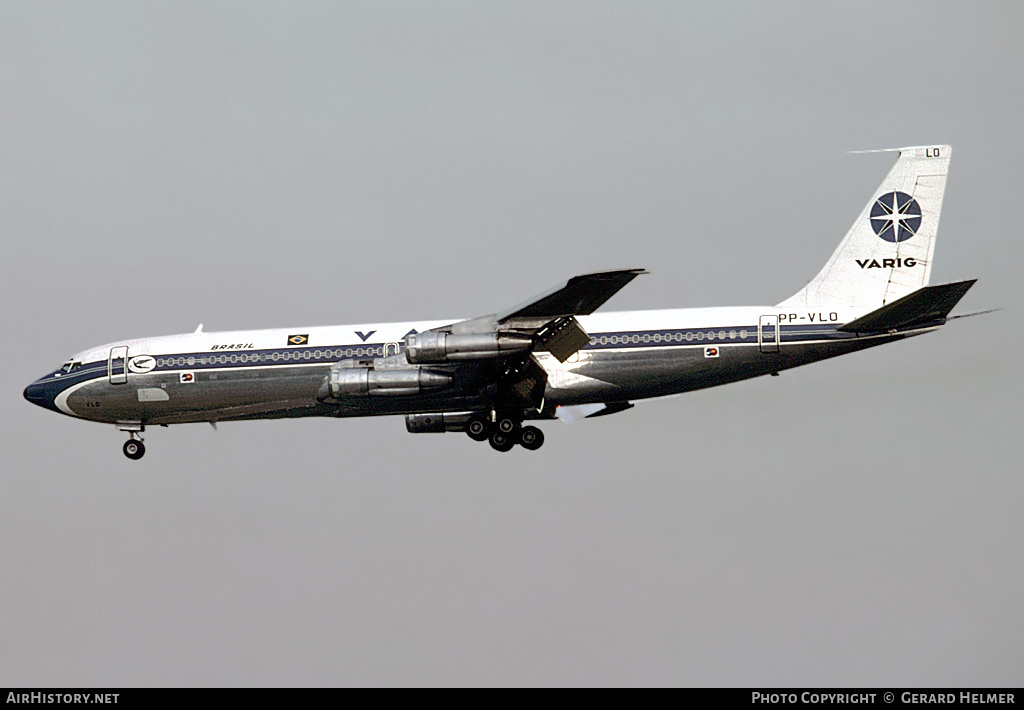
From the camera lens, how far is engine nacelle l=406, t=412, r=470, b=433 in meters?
38.8

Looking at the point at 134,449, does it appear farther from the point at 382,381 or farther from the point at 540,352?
the point at 540,352

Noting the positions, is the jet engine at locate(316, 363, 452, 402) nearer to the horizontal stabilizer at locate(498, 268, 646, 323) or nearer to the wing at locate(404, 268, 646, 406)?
the wing at locate(404, 268, 646, 406)

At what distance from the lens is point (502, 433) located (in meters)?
36.5

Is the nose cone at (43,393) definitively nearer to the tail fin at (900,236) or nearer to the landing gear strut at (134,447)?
the landing gear strut at (134,447)

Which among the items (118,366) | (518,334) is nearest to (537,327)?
(518,334)

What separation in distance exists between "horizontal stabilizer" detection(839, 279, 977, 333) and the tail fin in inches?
68.2

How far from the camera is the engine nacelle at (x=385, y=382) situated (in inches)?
1350

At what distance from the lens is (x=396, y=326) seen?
3653 centimetres

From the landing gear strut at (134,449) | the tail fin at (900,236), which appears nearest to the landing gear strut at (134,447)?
the landing gear strut at (134,449)

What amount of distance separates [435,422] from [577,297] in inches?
336

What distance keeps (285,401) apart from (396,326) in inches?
135

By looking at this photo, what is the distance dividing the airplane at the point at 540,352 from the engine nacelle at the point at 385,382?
34mm

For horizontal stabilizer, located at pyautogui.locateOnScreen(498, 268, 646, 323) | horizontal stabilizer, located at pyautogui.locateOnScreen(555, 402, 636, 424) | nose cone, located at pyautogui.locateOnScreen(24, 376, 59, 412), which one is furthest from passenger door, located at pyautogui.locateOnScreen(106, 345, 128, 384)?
horizontal stabilizer, located at pyautogui.locateOnScreen(555, 402, 636, 424)
